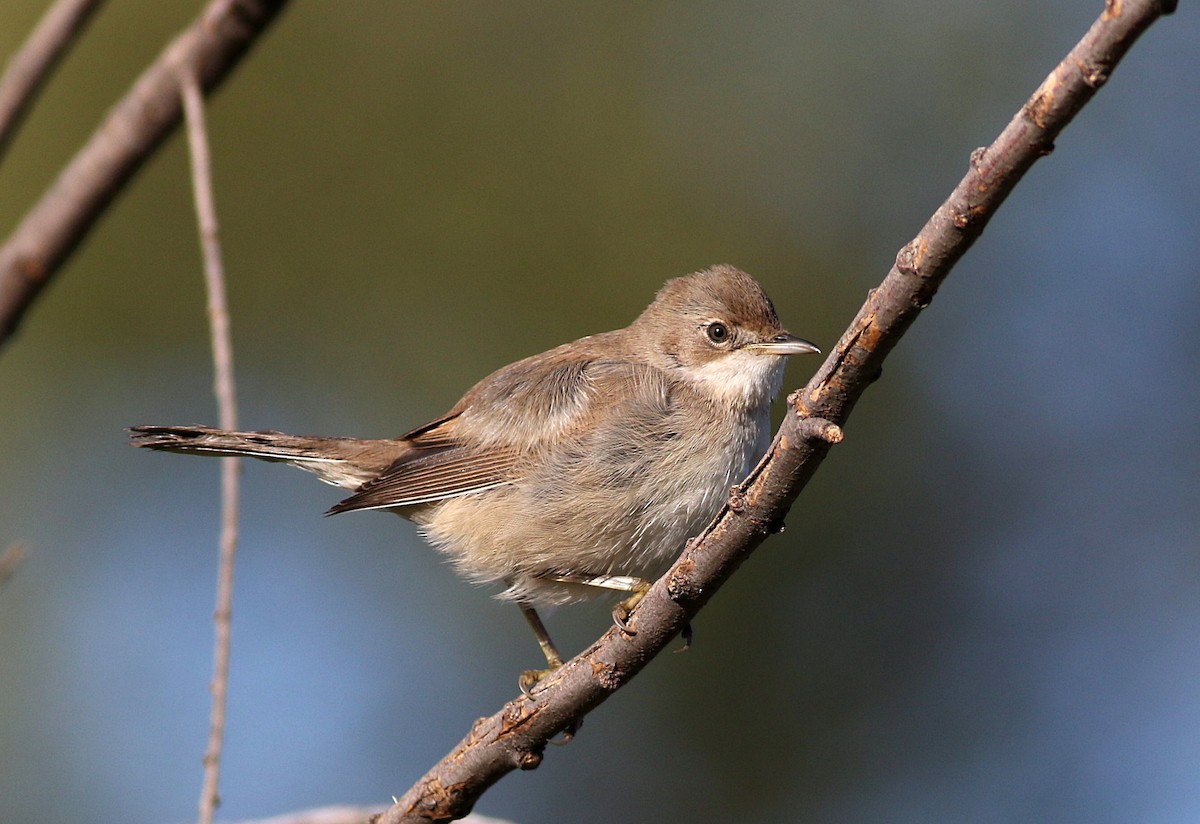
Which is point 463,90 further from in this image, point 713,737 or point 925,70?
point 713,737

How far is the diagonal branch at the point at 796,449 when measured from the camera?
204 centimetres

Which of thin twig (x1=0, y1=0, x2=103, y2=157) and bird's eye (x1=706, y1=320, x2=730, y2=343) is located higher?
thin twig (x1=0, y1=0, x2=103, y2=157)

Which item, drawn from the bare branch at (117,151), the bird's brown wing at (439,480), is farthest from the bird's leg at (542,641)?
the bare branch at (117,151)

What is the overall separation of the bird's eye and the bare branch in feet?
6.96

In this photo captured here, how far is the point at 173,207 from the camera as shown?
830 cm

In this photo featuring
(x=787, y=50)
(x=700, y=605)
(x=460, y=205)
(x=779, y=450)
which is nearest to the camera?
(x=779, y=450)

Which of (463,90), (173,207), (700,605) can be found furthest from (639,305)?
(700,605)

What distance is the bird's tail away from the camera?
16.0 feet

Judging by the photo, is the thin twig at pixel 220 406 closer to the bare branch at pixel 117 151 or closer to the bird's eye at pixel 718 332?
the bare branch at pixel 117 151

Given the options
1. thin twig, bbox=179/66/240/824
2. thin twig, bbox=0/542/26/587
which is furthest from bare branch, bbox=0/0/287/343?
thin twig, bbox=0/542/26/587

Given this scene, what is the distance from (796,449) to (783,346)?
2.31m

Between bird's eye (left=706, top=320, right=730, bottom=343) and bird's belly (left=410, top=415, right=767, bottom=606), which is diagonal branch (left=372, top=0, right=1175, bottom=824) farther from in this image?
bird's eye (left=706, top=320, right=730, bottom=343)

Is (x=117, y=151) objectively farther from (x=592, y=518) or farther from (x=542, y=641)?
(x=542, y=641)

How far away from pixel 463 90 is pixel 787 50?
2.37m
